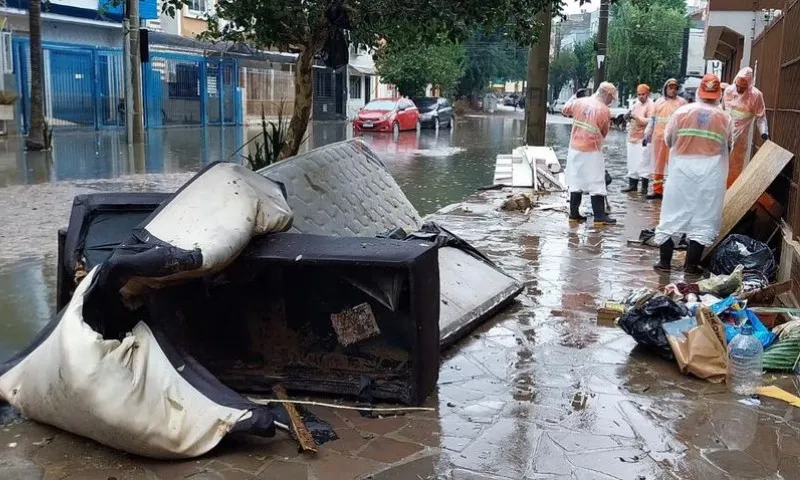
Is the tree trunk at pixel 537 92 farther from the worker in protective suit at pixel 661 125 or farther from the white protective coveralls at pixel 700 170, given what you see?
the white protective coveralls at pixel 700 170

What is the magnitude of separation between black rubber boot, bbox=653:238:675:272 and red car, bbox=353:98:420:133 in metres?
20.9

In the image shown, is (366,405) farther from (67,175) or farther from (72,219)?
(67,175)

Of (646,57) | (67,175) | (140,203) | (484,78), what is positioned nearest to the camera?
(140,203)

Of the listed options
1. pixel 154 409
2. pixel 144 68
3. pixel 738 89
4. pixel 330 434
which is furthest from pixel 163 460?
pixel 144 68

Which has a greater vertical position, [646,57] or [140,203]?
[646,57]

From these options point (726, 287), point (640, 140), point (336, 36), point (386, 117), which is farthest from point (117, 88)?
point (726, 287)

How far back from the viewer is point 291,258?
3.82 metres

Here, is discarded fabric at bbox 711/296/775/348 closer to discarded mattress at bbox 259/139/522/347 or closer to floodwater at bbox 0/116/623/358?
discarded mattress at bbox 259/139/522/347

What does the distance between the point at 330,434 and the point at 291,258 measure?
2.78 ft

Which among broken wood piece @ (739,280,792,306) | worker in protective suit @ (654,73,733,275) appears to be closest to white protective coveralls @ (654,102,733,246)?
worker in protective suit @ (654,73,733,275)

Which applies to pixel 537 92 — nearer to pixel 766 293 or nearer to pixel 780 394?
pixel 766 293

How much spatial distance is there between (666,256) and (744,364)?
2.83 meters

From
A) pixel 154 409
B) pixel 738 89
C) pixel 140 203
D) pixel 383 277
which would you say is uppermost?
pixel 738 89

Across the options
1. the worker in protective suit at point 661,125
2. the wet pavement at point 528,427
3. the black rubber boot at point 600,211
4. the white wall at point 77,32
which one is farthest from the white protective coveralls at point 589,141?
the white wall at point 77,32
